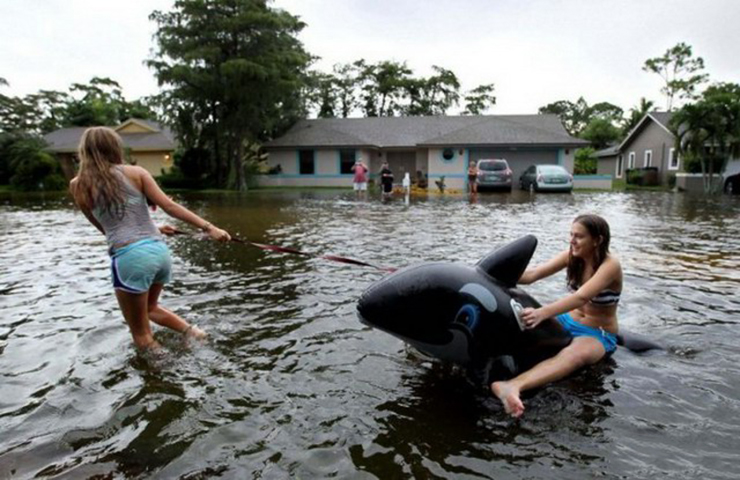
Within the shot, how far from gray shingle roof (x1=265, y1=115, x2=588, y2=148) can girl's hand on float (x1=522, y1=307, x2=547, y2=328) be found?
30.5 m

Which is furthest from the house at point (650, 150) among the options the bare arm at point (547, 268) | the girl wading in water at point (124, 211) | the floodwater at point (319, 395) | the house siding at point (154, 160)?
the house siding at point (154, 160)

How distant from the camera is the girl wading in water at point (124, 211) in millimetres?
3814

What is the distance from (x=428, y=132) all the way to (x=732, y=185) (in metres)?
18.9

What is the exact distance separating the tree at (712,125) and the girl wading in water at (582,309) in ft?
86.3

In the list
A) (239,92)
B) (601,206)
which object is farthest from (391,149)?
(601,206)

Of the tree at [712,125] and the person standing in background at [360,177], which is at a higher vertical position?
the tree at [712,125]

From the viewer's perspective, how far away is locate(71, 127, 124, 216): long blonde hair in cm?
380

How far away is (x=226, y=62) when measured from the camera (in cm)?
2755

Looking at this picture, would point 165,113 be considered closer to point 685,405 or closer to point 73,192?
point 73,192

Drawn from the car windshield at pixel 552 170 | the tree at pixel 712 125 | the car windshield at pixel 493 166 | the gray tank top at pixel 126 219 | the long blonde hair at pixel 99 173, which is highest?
the tree at pixel 712 125

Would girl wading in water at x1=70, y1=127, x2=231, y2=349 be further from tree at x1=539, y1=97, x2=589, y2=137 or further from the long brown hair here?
tree at x1=539, y1=97, x2=589, y2=137

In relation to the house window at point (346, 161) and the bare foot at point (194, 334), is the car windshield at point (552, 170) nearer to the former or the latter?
the house window at point (346, 161)

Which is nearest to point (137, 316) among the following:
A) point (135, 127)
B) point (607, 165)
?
point (135, 127)

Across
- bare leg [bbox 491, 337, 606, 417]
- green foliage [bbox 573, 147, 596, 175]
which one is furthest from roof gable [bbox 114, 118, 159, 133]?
bare leg [bbox 491, 337, 606, 417]
